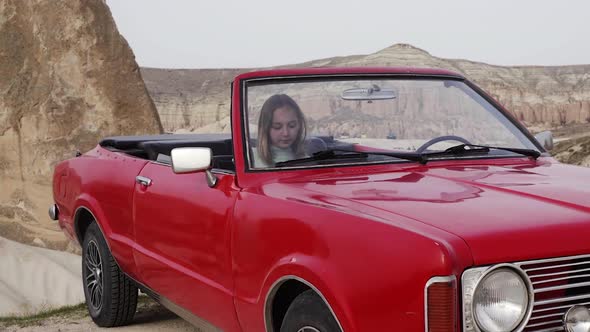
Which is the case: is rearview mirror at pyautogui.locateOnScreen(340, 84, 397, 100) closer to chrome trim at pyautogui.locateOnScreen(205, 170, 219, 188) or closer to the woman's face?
the woman's face

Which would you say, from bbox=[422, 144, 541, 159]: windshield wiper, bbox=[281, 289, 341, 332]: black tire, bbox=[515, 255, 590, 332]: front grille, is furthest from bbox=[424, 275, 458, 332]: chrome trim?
bbox=[422, 144, 541, 159]: windshield wiper

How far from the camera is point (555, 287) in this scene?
2674mm

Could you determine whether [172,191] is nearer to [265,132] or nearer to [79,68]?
[265,132]

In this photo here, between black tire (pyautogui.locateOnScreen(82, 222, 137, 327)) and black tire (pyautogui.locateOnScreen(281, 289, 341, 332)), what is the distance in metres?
2.47

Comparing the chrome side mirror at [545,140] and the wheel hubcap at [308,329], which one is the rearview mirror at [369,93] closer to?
the chrome side mirror at [545,140]

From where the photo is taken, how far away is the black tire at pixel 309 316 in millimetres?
2969

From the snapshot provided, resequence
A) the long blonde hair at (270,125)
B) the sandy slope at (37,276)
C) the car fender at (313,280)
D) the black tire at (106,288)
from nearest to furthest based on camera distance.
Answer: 1. the car fender at (313,280)
2. the long blonde hair at (270,125)
3. the black tire at (106,288)
4. the sandy slope at (37,276)

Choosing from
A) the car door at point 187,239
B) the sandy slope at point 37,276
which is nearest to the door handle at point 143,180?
the car door at point 187,239

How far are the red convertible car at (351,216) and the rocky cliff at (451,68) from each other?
8304 centimetres

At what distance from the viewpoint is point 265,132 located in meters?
4.02

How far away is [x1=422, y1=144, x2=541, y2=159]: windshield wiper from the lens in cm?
400

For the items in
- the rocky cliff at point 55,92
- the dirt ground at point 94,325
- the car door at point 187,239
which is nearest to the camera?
the car door at point 187,239

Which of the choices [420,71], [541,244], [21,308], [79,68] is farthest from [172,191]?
[79,68]

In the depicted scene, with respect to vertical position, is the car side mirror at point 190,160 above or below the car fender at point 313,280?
above
